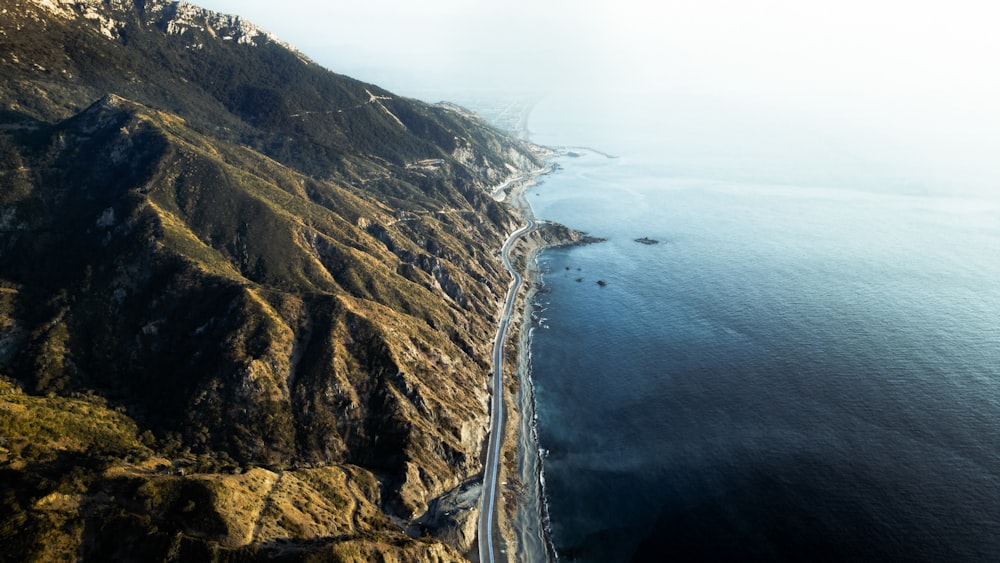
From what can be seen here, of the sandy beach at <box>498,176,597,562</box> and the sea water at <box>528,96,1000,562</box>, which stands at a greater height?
the sea water at <box>528,96,1000,562</box>

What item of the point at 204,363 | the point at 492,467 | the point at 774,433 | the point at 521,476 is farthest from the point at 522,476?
the point at 204,363

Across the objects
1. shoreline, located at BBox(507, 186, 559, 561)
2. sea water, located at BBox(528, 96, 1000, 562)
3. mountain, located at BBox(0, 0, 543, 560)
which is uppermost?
mountain, located at BBox(0, 0, 543, 560)

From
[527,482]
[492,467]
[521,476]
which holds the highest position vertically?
[492,467]

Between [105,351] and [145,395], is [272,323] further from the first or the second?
[105,351]

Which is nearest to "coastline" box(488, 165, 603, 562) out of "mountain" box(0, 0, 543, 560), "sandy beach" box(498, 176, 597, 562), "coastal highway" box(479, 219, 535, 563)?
"sandy beach" box(498, 176, 597, 562)

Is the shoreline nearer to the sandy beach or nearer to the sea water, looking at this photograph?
the sandy beach

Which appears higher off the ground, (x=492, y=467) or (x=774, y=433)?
(x=774, y=433)

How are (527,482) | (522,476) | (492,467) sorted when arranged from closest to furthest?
(527,482)
(522,476)
(492,467)

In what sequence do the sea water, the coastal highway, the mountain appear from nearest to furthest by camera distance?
1. the mountain
2. the sea water
3. the coastal highway

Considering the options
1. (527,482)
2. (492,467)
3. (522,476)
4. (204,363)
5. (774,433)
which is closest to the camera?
(204,363)

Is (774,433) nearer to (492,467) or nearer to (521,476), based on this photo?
(521,476)
